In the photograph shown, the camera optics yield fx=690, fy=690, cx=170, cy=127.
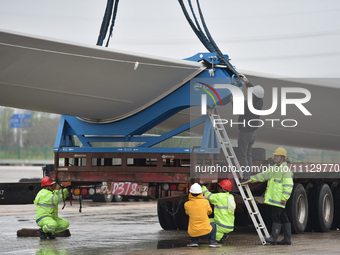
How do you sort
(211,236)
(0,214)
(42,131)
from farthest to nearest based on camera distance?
(42,131), (0,214), (211,236)

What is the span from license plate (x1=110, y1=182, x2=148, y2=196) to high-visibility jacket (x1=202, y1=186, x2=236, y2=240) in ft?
3.46

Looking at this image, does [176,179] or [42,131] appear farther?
[42,131]

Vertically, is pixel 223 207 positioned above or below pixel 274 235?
above

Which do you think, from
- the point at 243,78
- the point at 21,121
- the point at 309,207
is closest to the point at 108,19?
the point at 243,78

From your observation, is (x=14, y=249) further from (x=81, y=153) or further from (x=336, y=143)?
(x=336, y=143)

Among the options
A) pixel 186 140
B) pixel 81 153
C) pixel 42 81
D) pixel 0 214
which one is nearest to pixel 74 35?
pixel 42 81

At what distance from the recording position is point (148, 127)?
38.4 feet

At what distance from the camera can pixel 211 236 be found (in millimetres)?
11086

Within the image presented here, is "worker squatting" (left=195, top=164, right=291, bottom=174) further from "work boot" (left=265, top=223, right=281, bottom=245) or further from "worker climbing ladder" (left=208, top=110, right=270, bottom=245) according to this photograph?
"work boot" (left=265, top=223, right=281, bottom=245)

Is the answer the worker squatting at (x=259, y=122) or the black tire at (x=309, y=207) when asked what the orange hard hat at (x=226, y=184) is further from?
the black tire at (x=309, y=207)

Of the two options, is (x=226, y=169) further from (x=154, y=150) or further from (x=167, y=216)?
(x=167, y=216)

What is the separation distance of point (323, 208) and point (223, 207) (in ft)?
10.3

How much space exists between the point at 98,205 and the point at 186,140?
744cm

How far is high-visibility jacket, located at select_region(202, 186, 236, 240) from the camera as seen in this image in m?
11.2
